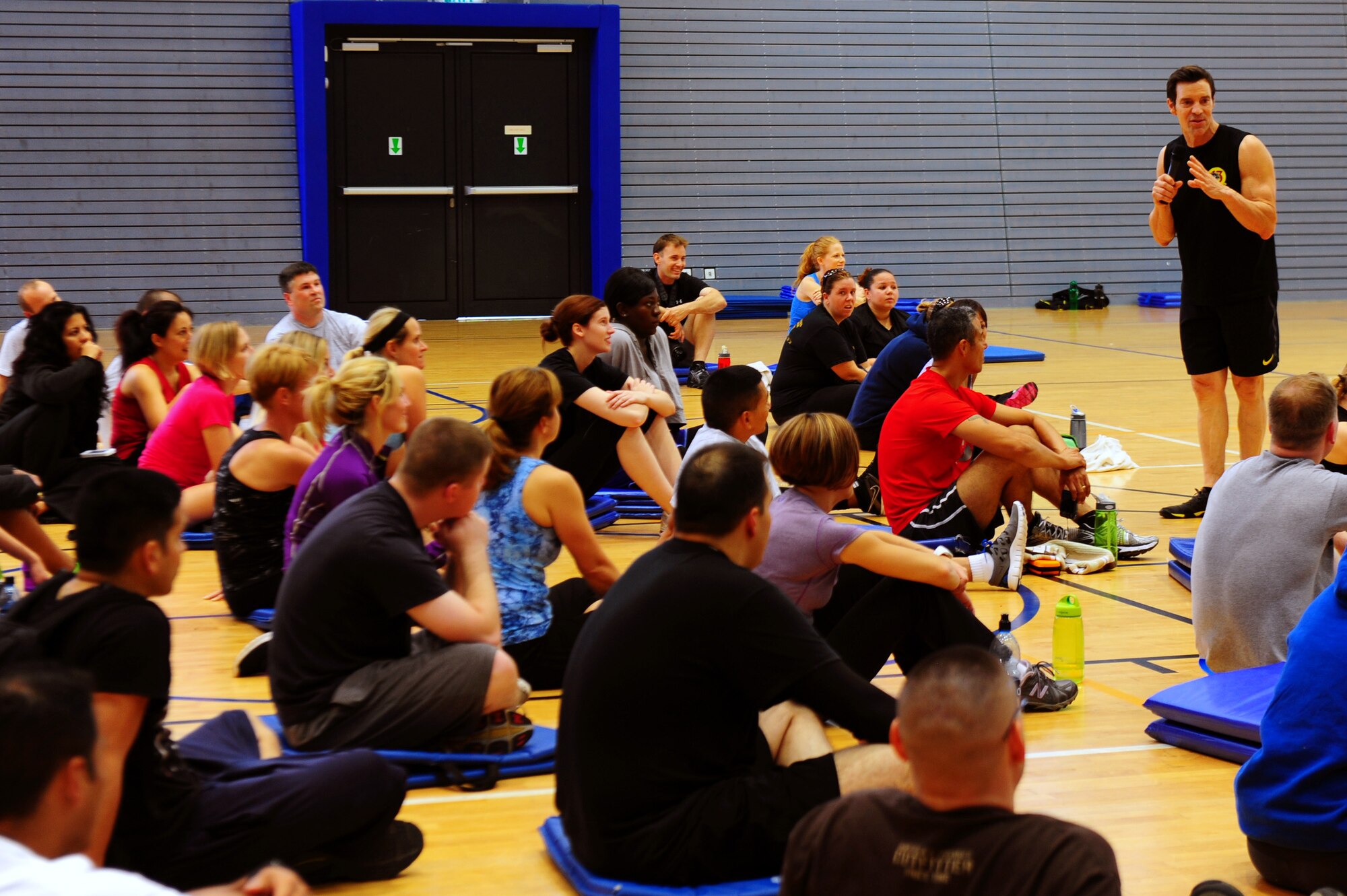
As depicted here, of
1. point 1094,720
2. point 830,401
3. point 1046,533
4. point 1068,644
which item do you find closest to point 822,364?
point 830,401

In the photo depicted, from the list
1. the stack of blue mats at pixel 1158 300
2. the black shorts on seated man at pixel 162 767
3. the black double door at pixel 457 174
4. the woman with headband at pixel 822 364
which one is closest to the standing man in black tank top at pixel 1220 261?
the woman with headband at pixel 822 364

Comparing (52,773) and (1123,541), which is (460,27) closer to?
(1123,541)

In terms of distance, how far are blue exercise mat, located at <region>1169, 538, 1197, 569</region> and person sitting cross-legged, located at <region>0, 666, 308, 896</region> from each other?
5048 millimetres

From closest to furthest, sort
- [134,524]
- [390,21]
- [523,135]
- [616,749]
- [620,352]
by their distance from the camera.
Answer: [134,524] → [616,749] → [620,352] → [390,21] → [523,135]

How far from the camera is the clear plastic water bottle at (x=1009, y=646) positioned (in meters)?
4.47

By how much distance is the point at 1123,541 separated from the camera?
664cm

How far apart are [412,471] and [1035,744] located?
2.04 m

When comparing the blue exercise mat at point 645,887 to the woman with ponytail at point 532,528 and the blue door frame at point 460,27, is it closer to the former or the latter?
the woman with ponytail at point 532,528


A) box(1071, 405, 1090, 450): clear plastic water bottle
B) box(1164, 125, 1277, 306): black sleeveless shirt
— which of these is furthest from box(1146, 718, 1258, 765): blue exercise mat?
box(1071, 405, 1090, 450): clear plastic water bottle

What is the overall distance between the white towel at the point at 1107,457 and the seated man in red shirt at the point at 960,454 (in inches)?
91.0

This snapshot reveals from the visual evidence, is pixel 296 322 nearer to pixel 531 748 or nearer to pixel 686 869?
pixel 531 748

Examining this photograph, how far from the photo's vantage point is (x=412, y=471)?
3.58m

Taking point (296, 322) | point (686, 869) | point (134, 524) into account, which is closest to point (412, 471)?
point (134, 524)

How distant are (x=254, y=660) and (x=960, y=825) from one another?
11.6 ft
